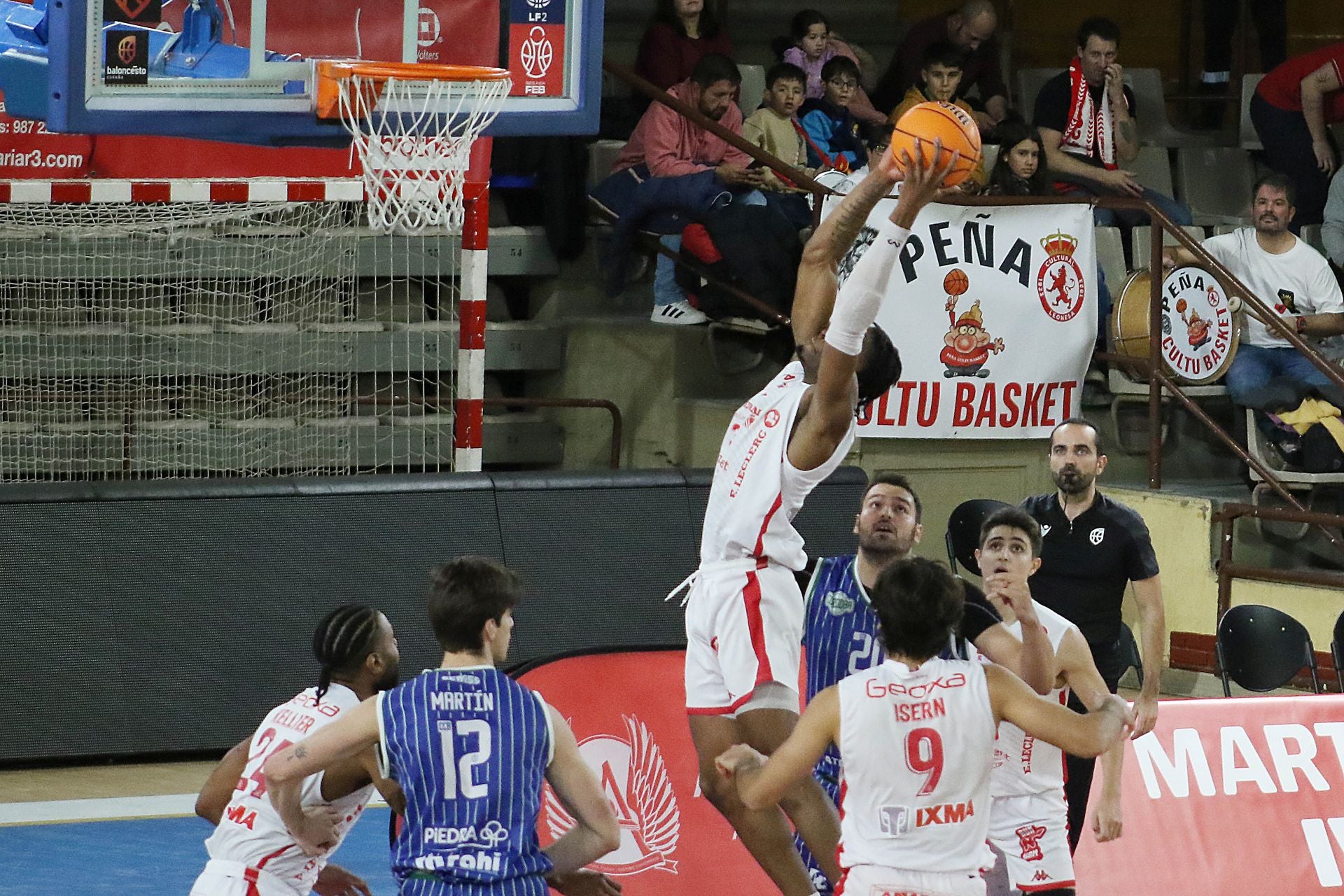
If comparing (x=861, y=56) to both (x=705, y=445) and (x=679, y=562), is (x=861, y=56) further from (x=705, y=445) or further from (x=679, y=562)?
(x=679, y=562)

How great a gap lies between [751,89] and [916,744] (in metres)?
9.76

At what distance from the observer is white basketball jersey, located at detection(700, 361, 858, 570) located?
612cm

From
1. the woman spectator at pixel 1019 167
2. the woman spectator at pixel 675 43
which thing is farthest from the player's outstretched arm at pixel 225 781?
the woman spectator at pixel 675 43

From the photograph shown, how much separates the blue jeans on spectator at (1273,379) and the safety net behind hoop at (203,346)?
4.70 metres

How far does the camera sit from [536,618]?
1043cm

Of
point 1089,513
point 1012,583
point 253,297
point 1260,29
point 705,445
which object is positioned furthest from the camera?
point 1260,29

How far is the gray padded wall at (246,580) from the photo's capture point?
9742 millimetres

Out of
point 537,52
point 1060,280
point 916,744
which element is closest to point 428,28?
point 537,52

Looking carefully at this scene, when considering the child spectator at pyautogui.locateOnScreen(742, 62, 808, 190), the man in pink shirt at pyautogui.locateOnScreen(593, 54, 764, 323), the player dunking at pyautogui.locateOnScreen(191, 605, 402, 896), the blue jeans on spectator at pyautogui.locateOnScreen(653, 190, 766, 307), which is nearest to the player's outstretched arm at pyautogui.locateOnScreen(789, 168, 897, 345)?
the player dunking at pyautogui.locateOnScreen(191, 605, 402, 896)

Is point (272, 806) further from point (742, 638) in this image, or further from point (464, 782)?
point (742, 638)

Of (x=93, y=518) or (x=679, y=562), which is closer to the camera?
(x=93, y=518)

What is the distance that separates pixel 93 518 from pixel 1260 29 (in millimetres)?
10518

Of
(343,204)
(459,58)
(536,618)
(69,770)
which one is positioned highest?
(459,58)

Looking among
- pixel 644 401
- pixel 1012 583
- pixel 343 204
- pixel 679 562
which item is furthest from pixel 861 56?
pixel 1012 583
